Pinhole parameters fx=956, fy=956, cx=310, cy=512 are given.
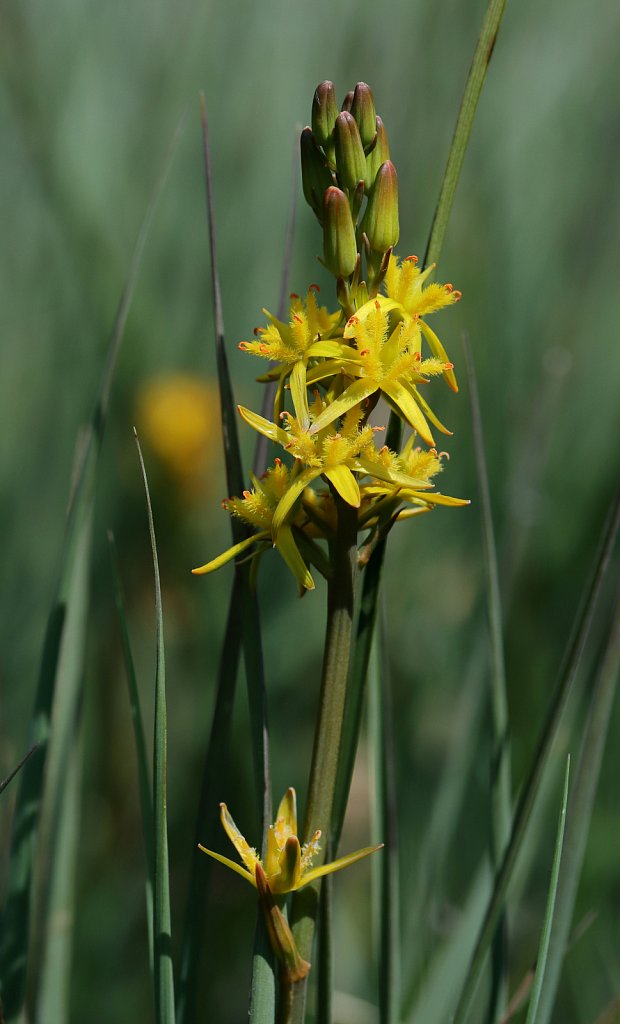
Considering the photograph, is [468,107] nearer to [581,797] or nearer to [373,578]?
[373,578]

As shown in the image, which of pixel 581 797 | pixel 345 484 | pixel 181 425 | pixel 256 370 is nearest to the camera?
pixel 345 484

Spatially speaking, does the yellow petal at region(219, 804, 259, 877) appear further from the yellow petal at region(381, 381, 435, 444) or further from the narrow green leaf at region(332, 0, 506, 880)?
the yellow petal at region(381, 381, 435, 444)

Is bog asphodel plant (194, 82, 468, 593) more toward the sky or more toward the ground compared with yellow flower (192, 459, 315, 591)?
more toward the sky

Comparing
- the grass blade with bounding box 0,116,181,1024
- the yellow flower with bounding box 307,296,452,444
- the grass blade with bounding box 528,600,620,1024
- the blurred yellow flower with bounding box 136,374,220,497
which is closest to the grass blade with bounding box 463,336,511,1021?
the grass blade with bounding box 528,600,620,1024

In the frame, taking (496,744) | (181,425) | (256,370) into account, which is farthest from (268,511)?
(256,370)

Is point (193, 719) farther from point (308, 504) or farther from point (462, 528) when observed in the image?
point (308, 504)

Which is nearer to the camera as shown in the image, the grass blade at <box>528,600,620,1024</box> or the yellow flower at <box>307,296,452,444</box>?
the yellow flower at <box>307,296,452,444</box>

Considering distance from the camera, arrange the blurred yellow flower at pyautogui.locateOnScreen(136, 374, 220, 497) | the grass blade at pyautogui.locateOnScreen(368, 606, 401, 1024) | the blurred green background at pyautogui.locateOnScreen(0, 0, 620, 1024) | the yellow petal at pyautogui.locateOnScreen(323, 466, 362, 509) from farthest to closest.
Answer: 1. the blurred yellow flower at pyautogui.locateOnScreen(136, 374, 220, 497)
2. the blurred green background at pyautogui.locateOnScreen(0, 0, 620, 1024)
3. the grass blade at pyautogui.locateOnScreen(368, 606, 401, 1024)
4. the yellow petal at pyautogui.locateOnScreen(323, 466, 362, 509)
